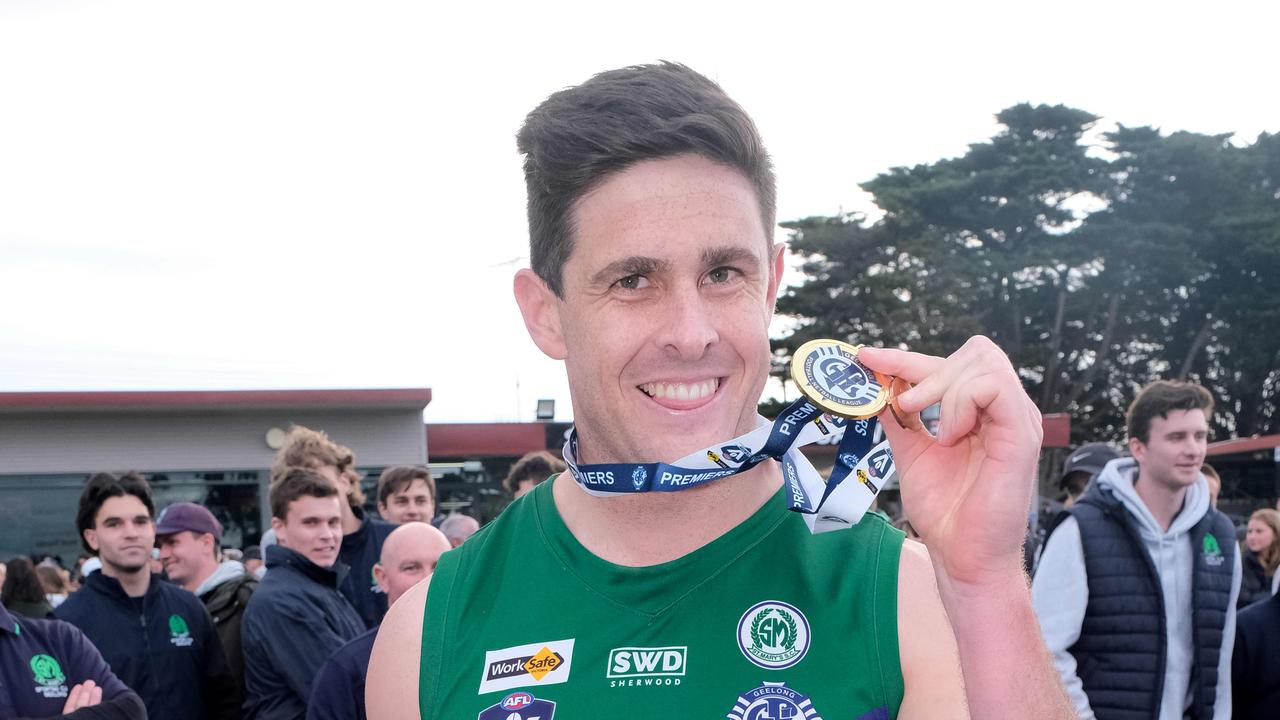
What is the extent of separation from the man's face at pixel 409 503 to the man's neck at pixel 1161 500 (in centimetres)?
434

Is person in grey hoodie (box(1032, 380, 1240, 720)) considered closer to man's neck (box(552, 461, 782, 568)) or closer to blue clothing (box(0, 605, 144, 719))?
man's neck (box(552, 461, 782, 568))

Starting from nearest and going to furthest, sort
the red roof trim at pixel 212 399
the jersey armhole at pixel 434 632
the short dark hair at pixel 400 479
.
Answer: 1. the jersey armhole at pixel 434 632
2. the short dark hair at pixel 400 479
3. the red roof trim at pixel 212 399

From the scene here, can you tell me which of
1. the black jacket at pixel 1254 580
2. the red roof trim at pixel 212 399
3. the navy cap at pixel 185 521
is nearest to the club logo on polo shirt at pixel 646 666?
the navy cap at pixel 185 521

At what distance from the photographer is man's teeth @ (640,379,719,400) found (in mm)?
2168

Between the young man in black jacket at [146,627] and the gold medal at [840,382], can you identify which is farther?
the young man in black jacket at [146,627]

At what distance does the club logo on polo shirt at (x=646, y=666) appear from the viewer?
6.75 feet

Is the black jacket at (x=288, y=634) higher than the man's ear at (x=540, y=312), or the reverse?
the man's ear at (x=540, y=312)

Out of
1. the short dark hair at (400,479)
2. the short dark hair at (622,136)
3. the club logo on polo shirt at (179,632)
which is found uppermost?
the short dark hair at (622,136)

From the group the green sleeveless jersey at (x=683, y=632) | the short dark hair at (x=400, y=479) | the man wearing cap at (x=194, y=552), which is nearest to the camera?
the green sleeveless jersey at (x=683, y=632)

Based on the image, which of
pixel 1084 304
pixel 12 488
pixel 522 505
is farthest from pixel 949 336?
pixel 522 505

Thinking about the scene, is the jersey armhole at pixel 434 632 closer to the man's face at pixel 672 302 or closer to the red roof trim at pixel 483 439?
the man's face at pixel 672 302

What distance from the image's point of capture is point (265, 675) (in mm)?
5594

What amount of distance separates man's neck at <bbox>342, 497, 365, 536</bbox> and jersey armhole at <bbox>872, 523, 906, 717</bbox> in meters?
5.38

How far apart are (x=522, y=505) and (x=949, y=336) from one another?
3774cm
